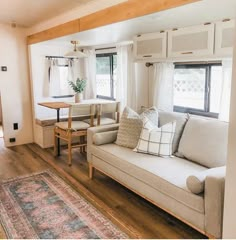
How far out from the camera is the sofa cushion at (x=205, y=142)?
2.45 metres

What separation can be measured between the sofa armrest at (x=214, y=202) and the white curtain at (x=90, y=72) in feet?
12.9

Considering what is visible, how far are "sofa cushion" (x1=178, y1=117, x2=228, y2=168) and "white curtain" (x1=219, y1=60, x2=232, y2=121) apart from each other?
43 cm

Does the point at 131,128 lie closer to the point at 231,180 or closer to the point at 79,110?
the point at 79,110

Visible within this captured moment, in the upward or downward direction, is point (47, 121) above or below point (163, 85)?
below

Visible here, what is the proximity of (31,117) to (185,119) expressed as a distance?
327 centimetres

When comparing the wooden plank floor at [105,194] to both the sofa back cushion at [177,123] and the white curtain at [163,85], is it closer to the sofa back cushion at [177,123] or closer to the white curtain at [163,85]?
the sofa back cushion at [177,123]

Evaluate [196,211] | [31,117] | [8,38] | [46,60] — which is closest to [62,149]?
[31,117]

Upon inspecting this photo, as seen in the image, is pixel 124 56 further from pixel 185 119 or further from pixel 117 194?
pixel 117 194

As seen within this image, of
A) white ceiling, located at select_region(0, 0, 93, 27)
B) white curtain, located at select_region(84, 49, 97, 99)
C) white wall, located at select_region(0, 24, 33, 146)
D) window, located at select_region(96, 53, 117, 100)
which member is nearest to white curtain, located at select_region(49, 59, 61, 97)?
white wall, located at select_region(0, 24, 33, 146)

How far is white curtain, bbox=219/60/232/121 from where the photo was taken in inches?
118

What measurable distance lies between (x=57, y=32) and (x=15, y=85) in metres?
1.65

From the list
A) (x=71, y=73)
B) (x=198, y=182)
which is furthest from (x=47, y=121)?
(x=198, y=182)

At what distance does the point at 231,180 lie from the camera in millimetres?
1560

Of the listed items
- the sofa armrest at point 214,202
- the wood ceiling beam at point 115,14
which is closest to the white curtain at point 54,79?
the wood ceiling beam at point 115,14
